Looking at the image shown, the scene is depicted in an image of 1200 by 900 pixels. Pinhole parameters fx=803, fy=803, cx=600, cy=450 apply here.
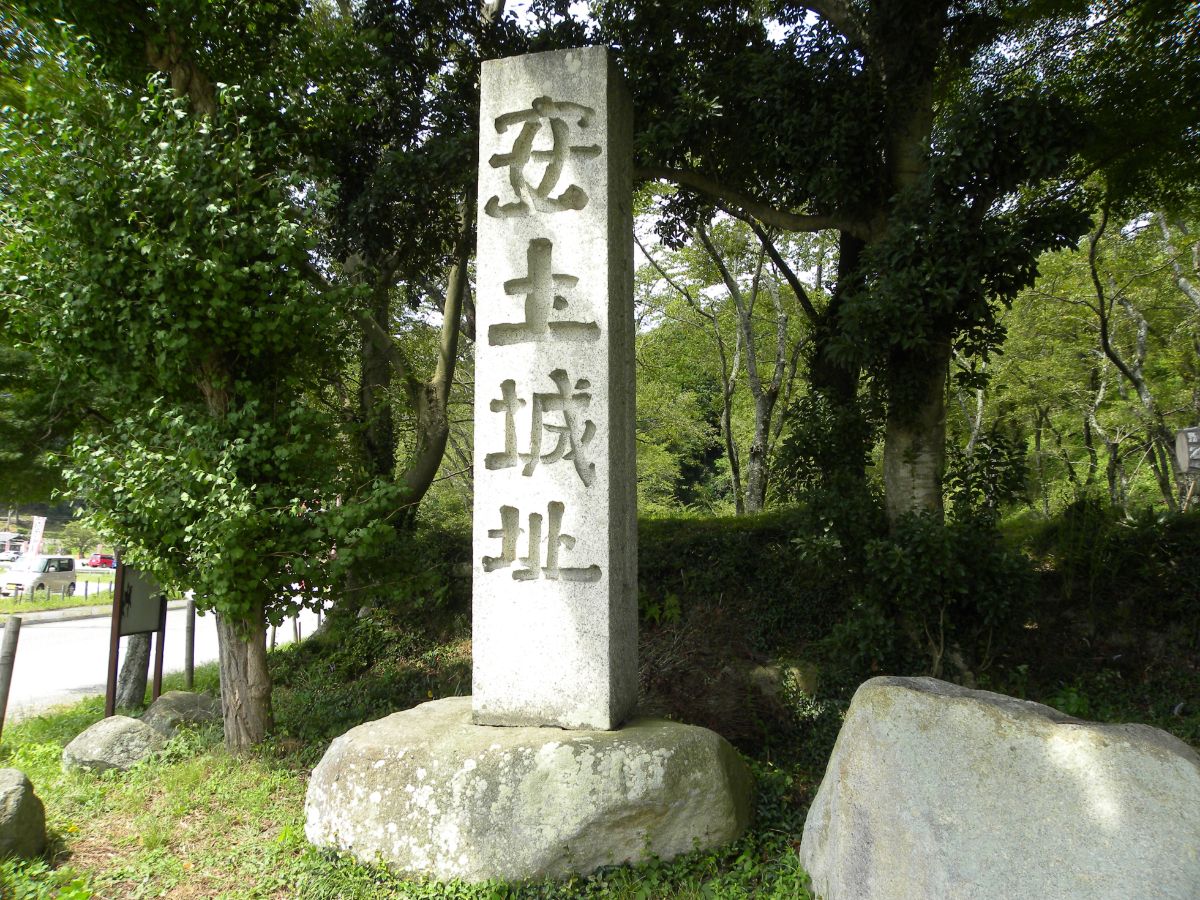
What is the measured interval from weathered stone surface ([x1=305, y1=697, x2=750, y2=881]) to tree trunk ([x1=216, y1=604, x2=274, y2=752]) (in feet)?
7.22

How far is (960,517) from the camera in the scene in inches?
258

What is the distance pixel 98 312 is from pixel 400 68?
4.12 m

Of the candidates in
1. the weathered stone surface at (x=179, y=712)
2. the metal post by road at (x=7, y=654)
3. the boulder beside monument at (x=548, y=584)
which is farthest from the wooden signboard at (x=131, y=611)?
the boulder beside monument at (x=548, y=584)

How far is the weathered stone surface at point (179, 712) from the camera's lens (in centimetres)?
645

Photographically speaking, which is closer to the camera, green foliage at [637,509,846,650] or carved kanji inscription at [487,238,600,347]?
carved kanji inscription at [487,238,600,347]

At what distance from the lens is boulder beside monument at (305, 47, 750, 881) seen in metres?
3.84

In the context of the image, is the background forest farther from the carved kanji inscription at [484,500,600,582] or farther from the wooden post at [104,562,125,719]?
the carved kanji inscription at [484,500,600,582]

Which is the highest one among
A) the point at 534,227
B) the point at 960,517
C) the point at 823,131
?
the point at 823,131

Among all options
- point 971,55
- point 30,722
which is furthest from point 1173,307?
point 30,722

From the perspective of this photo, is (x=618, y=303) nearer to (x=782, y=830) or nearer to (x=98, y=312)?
(x=782, y=830)

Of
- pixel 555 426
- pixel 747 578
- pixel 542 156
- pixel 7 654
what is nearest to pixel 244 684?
pixel 7 654

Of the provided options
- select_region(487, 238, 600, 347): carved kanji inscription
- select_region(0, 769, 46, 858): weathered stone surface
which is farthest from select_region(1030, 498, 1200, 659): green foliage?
select_region(0, 769, 46, 858): weathered stone surface

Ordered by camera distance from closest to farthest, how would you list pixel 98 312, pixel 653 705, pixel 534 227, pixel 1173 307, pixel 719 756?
pixel 719 756 < pixel 534 227 < pixel 98 312 < pixel 653 705 < pixel 1173 307

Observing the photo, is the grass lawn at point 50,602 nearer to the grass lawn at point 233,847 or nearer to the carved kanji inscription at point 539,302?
the grass lawn at point 233,847
